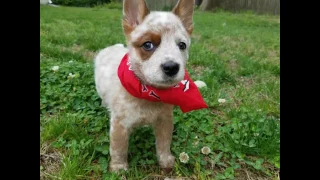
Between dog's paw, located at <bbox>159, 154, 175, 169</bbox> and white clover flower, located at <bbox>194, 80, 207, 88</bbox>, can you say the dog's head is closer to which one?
dog's paw, located at <bbox>159, 154, 175, 169</bbox>

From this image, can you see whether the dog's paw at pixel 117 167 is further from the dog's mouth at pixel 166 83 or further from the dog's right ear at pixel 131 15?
the dog's right ear at pixel 131 15

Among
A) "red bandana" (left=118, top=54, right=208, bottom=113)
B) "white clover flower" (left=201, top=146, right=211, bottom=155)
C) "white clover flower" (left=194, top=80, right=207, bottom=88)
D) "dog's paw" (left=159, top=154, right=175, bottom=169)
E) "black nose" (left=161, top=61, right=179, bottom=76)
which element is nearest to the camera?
"black nose" (left=161, top=61, right=179, bottom=76)

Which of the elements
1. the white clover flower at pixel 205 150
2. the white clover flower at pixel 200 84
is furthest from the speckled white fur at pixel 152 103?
the white clover flower at pixel 200 84

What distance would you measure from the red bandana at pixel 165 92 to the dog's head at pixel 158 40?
5 cm

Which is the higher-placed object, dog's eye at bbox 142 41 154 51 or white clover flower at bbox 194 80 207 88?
dog's eye at bbox 142 41 154 51

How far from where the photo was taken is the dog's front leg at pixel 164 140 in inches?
103

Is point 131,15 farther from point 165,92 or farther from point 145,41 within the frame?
point 165,92

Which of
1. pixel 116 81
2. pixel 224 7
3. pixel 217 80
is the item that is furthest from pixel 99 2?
pixel 116 81

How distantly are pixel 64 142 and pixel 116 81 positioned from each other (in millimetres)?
639

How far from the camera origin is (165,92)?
94.9 inches

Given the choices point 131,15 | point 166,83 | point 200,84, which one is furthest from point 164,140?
point 200,84

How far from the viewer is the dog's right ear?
97.4 inches

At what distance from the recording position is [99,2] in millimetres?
19266

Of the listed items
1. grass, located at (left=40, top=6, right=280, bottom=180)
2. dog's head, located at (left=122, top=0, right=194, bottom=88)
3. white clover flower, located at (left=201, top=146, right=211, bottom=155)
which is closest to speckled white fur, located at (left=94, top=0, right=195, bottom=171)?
dog's head, located at (left=122, top=0, right=194, bottom=88)
